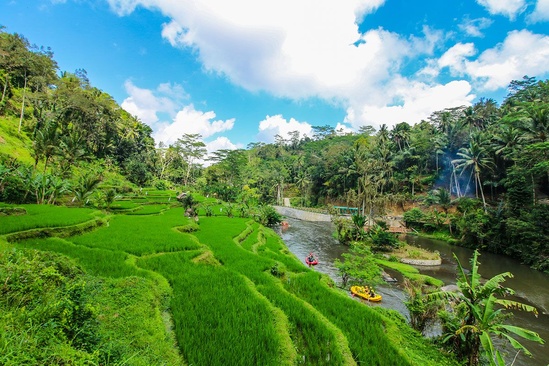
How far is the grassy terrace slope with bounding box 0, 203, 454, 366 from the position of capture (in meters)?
6.02

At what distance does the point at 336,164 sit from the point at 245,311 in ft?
182

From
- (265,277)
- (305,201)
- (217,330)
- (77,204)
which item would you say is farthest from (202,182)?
(217,330)

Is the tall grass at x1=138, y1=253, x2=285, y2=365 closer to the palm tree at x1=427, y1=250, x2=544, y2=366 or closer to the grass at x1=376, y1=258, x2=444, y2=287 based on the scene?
the palm tree at x1=427, y1=250, x2=544, y2=366

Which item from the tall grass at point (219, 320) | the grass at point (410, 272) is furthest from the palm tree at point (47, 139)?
the grass at point (410, 272)

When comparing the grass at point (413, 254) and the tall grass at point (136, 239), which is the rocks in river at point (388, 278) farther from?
the tall grass at point (136, 239)

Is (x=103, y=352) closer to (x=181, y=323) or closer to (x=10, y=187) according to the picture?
(x=181, y=323)

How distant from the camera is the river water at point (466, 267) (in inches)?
502

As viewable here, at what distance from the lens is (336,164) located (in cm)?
6034

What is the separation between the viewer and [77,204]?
78.9 ft

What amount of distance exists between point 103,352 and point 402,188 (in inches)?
2221

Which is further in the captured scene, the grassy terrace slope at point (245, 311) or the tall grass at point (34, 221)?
the tall grass at point (34, 221)

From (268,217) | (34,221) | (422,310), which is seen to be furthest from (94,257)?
(268,217)

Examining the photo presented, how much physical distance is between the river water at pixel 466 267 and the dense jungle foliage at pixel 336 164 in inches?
93.4

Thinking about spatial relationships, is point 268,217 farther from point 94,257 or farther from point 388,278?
point 94,257
